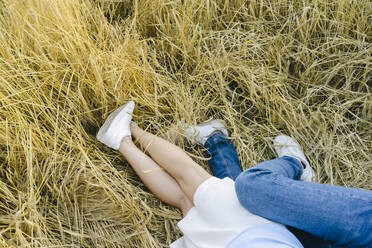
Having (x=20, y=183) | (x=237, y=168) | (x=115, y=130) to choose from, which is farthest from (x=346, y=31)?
(x=20, y=183)

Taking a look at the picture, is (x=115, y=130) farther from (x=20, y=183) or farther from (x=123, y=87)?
(x=20, y=183)

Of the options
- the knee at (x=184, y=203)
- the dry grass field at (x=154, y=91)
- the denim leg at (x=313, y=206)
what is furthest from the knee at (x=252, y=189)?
the dry grass field at (x=154, y=91)

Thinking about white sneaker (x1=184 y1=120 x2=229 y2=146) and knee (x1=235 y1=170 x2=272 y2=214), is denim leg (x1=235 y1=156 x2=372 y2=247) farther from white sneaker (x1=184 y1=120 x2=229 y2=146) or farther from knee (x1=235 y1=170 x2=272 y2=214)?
white sneaker (x1=184 y1=120 x2=229 y2=146)

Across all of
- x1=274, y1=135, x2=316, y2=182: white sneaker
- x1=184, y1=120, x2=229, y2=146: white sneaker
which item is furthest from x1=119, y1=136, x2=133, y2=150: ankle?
x1=274, y1=135, x2=316, y2=182: white sneaker

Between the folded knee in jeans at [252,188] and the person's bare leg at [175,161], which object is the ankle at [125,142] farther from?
the folded knee in jeans at [252,188]

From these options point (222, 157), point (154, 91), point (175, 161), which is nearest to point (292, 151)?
point (222, 157)

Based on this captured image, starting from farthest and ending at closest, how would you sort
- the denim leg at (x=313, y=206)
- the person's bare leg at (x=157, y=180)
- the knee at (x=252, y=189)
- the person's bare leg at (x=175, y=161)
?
the person's bare leg at (x=157, y=180), the person's bare leg at (x=175, y=161), the knee at (x=252, y=189), the denim leg at (x=313, y=206)

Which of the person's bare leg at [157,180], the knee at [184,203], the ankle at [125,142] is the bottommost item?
the knee at [184,203]

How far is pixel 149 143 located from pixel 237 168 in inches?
17.5

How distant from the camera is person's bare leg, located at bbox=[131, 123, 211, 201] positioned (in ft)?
4.33

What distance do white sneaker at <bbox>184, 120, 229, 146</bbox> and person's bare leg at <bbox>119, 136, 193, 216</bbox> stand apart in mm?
264

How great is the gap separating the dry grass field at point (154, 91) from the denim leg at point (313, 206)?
0.47m

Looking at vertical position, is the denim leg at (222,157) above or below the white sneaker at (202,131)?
below

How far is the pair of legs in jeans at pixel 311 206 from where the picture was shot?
1.01 metres
